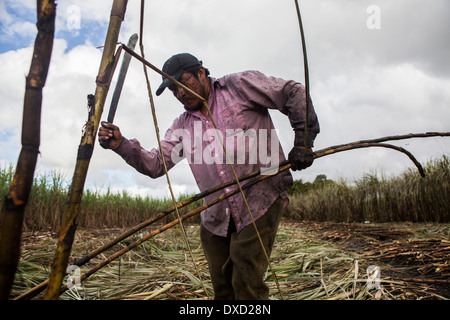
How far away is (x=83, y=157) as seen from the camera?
58 cm

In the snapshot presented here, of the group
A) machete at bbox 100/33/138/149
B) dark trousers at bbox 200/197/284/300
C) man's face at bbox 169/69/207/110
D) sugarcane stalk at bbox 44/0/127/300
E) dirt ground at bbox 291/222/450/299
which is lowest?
dirt ground at bbox 291/222/450/299

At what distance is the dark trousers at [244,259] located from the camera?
145 cm

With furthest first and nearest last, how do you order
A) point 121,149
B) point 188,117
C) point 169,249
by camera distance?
point 169,249 < point 188,117 < point 121,149

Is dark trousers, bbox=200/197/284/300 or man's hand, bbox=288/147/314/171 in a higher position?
man's hand, bbox=288/147/314/171

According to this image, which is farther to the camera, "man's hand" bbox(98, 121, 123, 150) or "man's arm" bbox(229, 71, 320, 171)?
"man's arm" bbox(229, 71, 320, 171)

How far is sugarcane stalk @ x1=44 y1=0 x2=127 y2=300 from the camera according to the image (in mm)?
547

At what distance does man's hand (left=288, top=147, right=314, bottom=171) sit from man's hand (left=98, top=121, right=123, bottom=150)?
0.79 m

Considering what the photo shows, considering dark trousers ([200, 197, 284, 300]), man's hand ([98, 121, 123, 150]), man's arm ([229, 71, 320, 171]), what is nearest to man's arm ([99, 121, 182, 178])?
man's hand ([98, 121, 123, 150])

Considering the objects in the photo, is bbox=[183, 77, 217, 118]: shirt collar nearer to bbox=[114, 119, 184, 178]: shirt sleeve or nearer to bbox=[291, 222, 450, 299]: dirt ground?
bbox=[114, 119, 184, 178]: shirt sleeve

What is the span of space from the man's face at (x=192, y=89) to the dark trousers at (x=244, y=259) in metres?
0.71

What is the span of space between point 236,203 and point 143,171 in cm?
58
